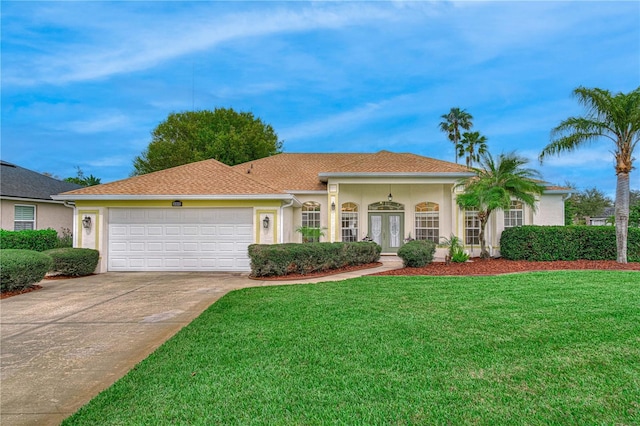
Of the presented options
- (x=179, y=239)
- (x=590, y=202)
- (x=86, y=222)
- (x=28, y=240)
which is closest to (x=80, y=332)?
(x=179, y=239)

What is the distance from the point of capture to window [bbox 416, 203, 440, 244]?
16750 millimetres

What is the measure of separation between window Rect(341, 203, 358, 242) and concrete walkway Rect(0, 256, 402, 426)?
21.3 feet

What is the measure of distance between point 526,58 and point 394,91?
30.3ft

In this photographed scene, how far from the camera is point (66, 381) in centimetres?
391

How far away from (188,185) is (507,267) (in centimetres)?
1157

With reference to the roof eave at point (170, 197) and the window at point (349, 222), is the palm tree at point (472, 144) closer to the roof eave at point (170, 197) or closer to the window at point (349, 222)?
the window at point (349, 222)

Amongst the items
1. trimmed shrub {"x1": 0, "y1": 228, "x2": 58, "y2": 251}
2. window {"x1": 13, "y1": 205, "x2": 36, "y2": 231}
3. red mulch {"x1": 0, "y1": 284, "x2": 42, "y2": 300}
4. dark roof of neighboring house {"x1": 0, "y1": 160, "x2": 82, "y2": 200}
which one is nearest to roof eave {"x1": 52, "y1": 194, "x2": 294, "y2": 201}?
trimmed shrub {"x1": 0, "y1": 228, "x2": 58, "y2": 251}

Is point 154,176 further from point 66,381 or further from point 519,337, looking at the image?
point 519,337

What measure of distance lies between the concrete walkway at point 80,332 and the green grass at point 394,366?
0.42 m

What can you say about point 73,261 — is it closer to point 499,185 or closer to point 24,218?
point 24,218

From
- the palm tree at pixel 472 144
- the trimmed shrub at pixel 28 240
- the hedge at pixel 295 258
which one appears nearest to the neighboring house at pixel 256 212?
the hedge at pixel 295 258

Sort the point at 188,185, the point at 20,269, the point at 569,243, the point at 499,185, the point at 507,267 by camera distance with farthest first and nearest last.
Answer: the point at 499,185 < the point at 569,243 < the point at 188,185 < the point at 507,267 < the point at 20,269

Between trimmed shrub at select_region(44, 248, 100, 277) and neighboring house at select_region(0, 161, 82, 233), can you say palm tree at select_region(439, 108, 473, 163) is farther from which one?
trimmed shrub at select_region(44, 248, 100, 277)

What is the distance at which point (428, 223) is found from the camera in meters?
16.8
